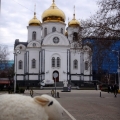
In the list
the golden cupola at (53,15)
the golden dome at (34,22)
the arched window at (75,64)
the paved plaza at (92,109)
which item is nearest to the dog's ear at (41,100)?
the paved plaza at (92,109)

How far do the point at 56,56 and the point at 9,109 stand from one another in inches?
2405

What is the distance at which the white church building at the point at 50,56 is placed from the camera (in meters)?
62.9

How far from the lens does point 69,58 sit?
6384 centimetres

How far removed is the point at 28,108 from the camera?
2600mm

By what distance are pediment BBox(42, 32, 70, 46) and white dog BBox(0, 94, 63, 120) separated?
6090 cm

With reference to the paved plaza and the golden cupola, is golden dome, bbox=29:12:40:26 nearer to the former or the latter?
the golden cupola

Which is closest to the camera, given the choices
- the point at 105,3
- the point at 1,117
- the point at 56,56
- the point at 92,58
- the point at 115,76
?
the point at 1,117

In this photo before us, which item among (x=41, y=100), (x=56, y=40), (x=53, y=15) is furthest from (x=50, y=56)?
(x=41, y=100)

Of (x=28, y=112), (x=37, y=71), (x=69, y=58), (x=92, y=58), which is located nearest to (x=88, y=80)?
(x=69, y=58)

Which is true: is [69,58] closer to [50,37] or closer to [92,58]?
[50,37]

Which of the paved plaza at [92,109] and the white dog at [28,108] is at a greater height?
the white dog at [28,108]

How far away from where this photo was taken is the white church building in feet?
206

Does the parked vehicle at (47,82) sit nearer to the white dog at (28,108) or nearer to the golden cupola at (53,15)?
the golden cupola at (53,15)

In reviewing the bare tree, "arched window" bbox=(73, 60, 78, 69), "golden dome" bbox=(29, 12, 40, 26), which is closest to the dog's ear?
the bare tree
